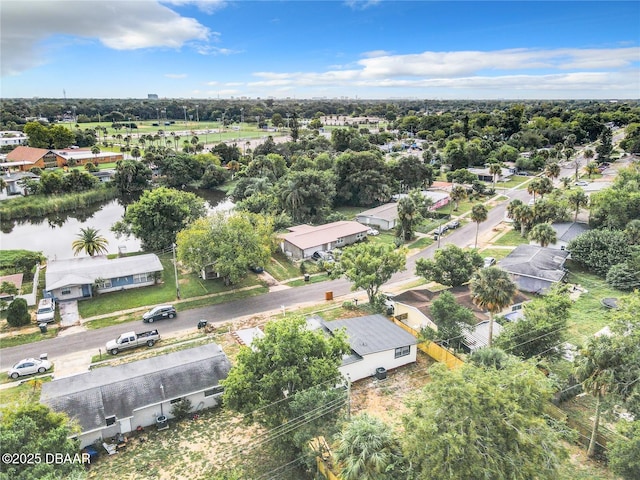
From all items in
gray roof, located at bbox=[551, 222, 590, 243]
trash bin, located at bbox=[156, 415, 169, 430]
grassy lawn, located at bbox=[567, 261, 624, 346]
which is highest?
gray roof, located at bbox=[551, 222, 590, 243]

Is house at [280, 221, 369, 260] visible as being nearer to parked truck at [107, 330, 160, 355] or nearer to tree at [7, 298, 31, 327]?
parked truck at [107, 330, 160, 355]

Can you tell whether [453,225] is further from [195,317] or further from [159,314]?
[159,314]

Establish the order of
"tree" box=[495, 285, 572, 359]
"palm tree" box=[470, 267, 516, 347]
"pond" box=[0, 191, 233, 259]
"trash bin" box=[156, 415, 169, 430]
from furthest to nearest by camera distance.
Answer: "pond" box=[0, 191, 233, 259] → "palm tree" box=[470, 267, 516, 347] → "tree" box=[495, 285, 572, 359] → "trash bin" box=[156, 415, 169, 430]

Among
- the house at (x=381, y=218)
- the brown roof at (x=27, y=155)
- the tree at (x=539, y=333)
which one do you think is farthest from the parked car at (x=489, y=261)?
the brown roof at (x=27, y=155)

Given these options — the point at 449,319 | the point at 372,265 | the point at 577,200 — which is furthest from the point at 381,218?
the point at 449,319

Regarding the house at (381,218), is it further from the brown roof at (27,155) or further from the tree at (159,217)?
the brown roof at (27,155)

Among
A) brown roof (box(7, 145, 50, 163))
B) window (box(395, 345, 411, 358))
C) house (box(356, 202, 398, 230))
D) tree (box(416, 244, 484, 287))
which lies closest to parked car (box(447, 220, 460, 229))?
house (box(356, 202, 398, 230))
